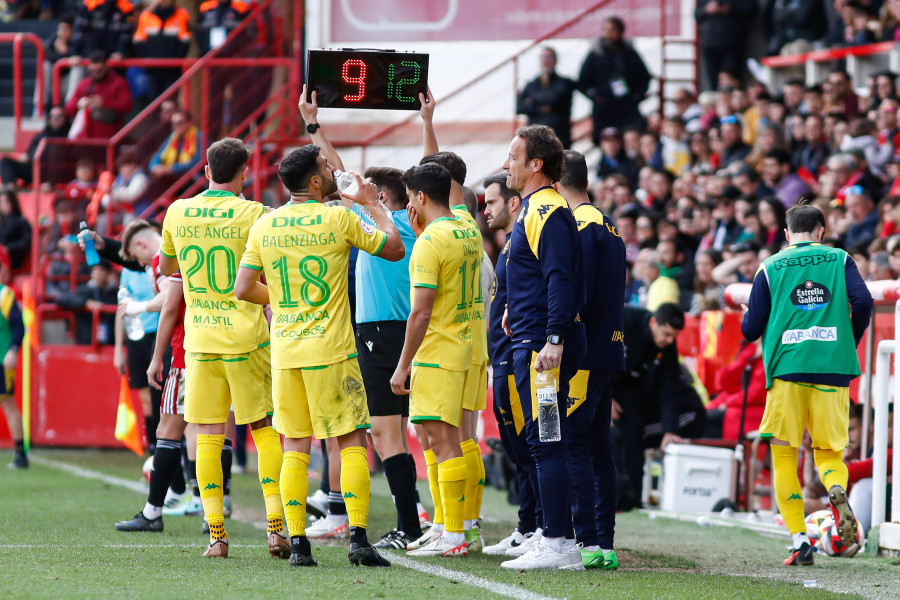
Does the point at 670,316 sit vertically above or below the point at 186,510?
above

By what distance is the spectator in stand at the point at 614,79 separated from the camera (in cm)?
1631

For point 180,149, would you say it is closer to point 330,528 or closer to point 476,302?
point 330,528

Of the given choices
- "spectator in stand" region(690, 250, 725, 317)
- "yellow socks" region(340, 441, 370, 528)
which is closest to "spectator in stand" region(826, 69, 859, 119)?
"spectator in stand" region(690, 250, 725, 317)

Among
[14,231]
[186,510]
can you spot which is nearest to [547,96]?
[14,231]

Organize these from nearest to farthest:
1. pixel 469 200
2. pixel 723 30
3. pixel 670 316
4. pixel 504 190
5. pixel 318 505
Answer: pixel 504 190
pixel 469 200
pixel 318 505
pixel 670 316
pixel 723 30

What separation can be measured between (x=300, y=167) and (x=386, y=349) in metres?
1.42

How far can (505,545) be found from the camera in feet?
23.8

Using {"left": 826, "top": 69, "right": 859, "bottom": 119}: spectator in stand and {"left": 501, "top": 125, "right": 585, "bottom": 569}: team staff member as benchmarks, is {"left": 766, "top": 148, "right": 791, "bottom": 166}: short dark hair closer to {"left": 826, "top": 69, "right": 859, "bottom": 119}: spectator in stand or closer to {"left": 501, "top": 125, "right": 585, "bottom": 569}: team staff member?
{"left": 826, "top": 69, "right": 859, "bottom": 119}: spectator in stand

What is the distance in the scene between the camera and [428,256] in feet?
21.6

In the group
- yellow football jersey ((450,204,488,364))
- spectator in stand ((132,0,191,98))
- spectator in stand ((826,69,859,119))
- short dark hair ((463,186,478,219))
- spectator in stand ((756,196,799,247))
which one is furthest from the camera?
spectator in stand ((132,0,191,98))

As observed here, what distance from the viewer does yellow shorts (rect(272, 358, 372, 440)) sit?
619 centimetres

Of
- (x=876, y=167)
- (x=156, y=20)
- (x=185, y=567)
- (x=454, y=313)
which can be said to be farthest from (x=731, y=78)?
(x=185, y=567)

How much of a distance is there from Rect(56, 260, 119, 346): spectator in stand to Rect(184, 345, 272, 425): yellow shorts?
8199 mm

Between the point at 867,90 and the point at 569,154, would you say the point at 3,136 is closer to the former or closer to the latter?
the point at 867,90
